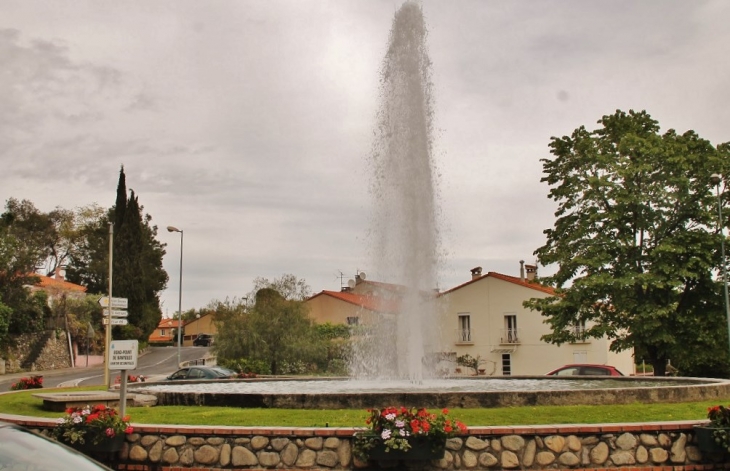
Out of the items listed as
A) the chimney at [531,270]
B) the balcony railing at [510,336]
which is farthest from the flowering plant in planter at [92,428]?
the chimney at [531,270]

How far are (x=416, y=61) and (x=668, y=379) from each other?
11.0 meters

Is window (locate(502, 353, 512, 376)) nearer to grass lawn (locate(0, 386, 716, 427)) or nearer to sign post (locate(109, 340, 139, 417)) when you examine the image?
grass lawn (locate(0, 386, 716, 427))

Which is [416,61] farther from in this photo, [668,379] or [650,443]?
[650,443]

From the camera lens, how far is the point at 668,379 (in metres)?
18.4

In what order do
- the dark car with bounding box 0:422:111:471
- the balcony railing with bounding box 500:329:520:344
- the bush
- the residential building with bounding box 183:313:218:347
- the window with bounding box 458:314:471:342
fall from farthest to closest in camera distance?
the residential building with bounding box 183:313:218:347 < the window with bounding box 458:314:471:342 < the balcony railing with bounding box 500:329:520:344 < the bush < the dark car with bounding box 0:422:111:471

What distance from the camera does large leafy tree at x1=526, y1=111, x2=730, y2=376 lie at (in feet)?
94.1

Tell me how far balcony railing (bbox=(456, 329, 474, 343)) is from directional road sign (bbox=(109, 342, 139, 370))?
160 feet

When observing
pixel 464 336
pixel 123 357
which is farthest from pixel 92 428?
pixel 464 336

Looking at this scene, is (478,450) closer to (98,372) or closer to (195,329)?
(98,372)

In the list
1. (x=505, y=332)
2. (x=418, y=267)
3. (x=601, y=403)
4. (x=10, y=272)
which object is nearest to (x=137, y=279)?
(x=10, y=272)

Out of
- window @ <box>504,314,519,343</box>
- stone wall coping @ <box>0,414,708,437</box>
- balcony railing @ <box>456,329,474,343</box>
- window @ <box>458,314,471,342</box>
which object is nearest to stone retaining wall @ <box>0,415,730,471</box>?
stone wall coping @ <box>0,414,708,437</box>

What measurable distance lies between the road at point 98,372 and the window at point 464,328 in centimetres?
2190

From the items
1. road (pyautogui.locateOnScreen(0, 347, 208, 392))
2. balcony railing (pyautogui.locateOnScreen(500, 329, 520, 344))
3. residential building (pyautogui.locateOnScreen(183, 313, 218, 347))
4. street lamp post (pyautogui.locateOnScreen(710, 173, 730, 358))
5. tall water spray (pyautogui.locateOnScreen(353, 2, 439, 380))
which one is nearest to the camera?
tall water spray (pyautogui.locateOnScreen(353, 2, 439, 380))

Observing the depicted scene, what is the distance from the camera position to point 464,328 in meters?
58.5
